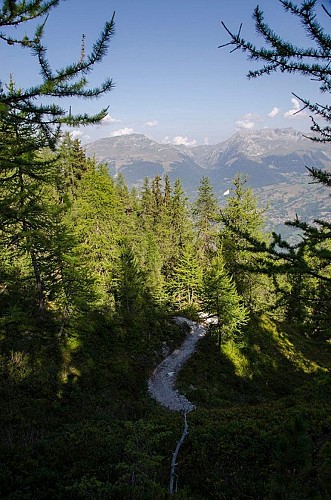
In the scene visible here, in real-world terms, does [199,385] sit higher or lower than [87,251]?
lower

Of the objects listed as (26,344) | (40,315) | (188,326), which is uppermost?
(40,315)

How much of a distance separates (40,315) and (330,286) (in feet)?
60.6

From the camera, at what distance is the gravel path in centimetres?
2025

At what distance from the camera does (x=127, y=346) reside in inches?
981

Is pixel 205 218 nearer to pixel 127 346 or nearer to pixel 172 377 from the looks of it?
pixel 127 346

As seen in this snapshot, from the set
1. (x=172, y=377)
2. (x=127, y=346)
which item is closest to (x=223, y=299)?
(x=172, y=377)

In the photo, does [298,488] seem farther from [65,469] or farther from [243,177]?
[243,177]

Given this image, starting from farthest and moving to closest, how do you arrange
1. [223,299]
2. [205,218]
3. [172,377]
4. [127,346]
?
1. [205,218]
2. [223,299]
3. [127,346]
4. [172,377]

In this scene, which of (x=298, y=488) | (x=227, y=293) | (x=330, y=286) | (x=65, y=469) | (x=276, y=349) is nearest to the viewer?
(x=298, y=488)

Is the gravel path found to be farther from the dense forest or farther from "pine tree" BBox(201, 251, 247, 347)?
"pine tree" BBox(201, 251, 247, 347)

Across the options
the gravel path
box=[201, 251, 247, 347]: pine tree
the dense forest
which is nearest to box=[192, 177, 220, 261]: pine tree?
the dense forest

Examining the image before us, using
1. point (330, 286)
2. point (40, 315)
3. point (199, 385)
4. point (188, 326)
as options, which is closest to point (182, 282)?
point (188, 326)

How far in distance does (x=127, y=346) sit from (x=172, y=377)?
162 inches

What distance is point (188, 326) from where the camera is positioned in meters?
34.4
